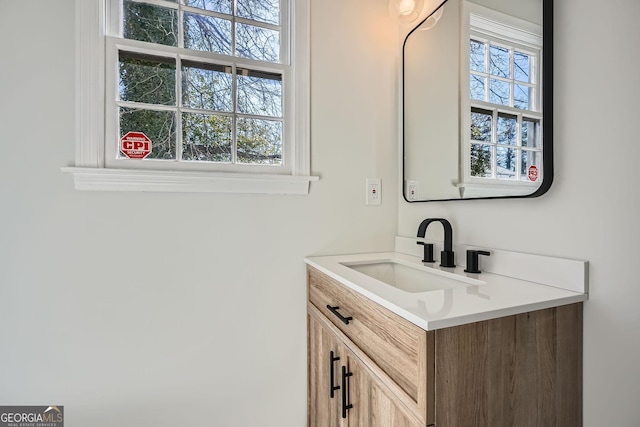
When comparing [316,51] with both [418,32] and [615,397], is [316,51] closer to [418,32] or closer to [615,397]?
[418,32]

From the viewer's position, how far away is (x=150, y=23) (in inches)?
48.9

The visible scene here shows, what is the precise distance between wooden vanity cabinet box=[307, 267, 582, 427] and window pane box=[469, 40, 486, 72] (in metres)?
0.85

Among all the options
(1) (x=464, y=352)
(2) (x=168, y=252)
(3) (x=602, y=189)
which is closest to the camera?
(1) (x=464, y=352)

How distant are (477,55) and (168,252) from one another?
1.44m

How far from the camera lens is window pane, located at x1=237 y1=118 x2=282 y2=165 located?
1359mm

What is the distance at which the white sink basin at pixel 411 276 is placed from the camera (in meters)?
1.03

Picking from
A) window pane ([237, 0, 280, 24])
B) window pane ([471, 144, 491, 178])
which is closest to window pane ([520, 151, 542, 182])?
window pane ([471, 144, 491, 178])

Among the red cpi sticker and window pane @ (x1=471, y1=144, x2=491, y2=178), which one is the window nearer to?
window pane @ (x1=471, y1=144, x2=491, y2=178)

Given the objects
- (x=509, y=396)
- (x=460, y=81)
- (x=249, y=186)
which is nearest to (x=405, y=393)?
(x=509, y=396)

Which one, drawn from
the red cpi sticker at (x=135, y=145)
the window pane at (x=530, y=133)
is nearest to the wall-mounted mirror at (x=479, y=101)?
the window pane at (x=530, y=133)

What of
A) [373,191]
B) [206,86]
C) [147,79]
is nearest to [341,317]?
[373,191]

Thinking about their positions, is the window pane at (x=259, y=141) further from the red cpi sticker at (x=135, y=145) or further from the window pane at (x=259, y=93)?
the red cpi sticker at (x=135, y=145)

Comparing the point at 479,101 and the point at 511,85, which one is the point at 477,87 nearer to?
the point at 479,101

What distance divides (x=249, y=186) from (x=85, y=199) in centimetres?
62
